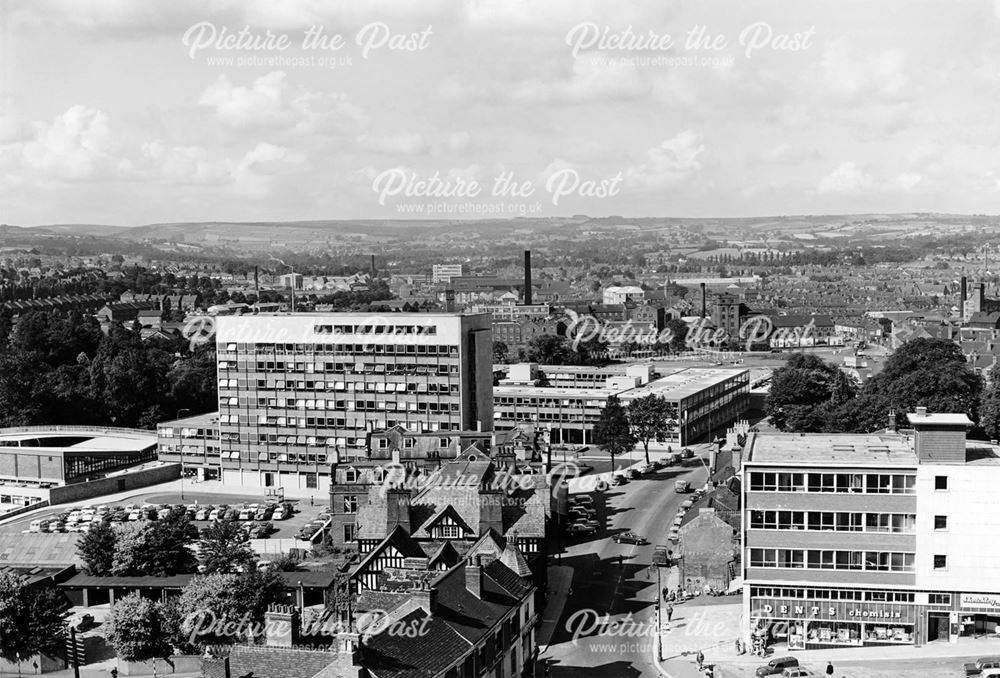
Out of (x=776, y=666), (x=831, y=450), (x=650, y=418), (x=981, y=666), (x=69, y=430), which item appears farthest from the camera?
(x=69, y=430)

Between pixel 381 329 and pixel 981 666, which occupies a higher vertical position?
pixel 381 329

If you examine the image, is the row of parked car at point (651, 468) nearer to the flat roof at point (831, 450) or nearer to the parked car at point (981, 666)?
the flat roof at point (831, 450)

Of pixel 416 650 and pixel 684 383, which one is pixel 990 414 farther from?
pixel 416 650

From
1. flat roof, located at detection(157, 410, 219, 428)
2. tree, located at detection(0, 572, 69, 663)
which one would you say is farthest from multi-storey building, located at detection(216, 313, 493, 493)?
tree, located at detection(0, 572, 69, 663)

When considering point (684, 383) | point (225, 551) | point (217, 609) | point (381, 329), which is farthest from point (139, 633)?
point (684, 383)

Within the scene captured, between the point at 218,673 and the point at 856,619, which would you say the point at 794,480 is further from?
the point at 218,673

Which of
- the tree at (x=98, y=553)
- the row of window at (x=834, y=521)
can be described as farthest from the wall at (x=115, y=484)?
the row of window at (x=834, y=521)

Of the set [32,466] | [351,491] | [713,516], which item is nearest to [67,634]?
[351,491]
